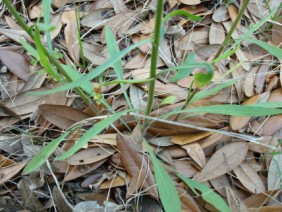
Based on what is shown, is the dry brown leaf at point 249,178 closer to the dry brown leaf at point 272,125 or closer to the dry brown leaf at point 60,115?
the dry brown leaf at point 272,125

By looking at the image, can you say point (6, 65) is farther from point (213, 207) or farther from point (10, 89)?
point (213, 207)

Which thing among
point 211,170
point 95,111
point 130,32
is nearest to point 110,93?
point 95,111

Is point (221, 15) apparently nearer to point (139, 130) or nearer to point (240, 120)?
point (240, 120)

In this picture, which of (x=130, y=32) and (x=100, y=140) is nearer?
(x=100, y=140)

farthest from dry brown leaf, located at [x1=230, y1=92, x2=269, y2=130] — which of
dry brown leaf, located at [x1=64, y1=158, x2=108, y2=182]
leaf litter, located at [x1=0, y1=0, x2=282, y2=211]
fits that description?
dry brown leaf, located at [x1=64, y1=158, x2=108, y2=182]

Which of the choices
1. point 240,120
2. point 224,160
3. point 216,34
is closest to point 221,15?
point 216,34

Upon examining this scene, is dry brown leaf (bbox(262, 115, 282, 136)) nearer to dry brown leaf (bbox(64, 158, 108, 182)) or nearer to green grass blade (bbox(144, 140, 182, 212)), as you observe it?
green grass blade (bbox(144, 140, 182, 212))
